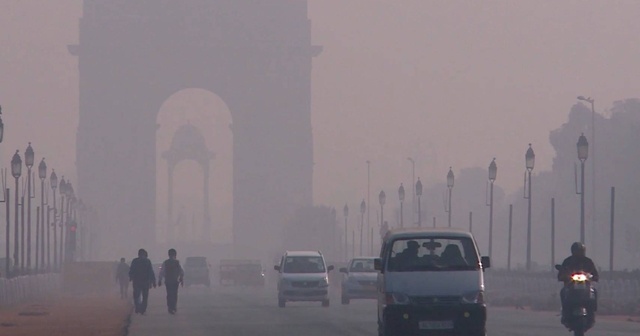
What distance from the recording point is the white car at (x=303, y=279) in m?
48.9

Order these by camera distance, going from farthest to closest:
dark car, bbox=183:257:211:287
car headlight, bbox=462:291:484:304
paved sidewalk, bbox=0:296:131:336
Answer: dark car, bbox=183:257:211:287 < paved sidewalk, bbox=0:296:131:336 < car headlight, bbox=462:291:484:304

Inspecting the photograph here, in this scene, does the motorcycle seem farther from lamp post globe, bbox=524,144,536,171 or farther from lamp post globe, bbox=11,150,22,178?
lamp post globe, bbox=11,150,22,178

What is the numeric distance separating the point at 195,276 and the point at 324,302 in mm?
39964

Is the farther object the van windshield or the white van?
the van windshield

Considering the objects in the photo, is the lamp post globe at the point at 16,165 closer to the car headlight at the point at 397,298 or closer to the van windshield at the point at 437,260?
the van windshield at the point at 437,260

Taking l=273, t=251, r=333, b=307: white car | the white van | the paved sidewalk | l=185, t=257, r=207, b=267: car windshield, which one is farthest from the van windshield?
l=185, t=257, r=207, b=267: car windshield

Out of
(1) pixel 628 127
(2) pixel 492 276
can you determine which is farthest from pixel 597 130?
(2) pixel 492 276

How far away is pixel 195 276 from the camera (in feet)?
293

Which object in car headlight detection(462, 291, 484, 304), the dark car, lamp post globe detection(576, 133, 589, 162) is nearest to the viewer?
car headlight detection(462, 291, 484, 304)

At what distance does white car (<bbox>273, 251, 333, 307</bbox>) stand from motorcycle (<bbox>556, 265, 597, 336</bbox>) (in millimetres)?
22205

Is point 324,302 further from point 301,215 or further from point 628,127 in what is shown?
point 301,215

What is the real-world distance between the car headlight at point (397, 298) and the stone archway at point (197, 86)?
12167 cm

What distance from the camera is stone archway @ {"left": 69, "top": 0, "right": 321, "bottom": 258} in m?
149

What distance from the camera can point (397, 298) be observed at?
25.7 meters
